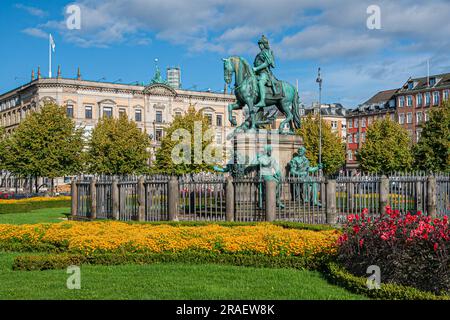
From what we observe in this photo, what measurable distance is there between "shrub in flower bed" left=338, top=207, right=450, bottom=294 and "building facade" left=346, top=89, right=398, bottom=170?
82273mm

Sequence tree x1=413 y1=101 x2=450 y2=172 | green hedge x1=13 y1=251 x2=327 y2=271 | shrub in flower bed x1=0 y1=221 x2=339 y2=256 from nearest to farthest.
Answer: green hedge x1=13 y1=251 x2=327 y2=271
shrub in flower bed x1=0 y1=221 x2=339 y2=256
tree x1=413 y1=101 x2=450 y2=172

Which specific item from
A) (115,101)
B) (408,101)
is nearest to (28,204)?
(115,101)

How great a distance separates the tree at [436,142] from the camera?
54062mm

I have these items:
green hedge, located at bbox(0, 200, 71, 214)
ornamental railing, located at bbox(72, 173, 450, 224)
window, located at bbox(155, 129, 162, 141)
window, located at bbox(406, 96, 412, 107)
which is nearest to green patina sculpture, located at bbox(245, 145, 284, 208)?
ornamental railing, located at bbox(72, 173, 450, 224)

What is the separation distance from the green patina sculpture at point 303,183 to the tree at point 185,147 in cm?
3522

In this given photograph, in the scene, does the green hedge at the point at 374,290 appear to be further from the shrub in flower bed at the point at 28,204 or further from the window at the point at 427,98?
the window at the point at 427,98

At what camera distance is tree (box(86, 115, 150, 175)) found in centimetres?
5859

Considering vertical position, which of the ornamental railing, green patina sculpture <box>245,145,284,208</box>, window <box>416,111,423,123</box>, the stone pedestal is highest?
window <box>416,111,423,123</box>

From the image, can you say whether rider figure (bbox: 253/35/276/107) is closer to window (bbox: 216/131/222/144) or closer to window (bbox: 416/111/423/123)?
window (bbox: 216/131/222/144)

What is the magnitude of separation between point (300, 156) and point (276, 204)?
2.31m

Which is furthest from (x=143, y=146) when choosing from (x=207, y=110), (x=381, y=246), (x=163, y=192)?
(x=381, y=246)

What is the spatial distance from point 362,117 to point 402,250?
87.7 m

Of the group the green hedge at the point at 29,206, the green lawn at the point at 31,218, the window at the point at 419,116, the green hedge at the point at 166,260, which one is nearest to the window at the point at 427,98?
the window at the point at 419,116

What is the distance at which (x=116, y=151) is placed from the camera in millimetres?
58500
